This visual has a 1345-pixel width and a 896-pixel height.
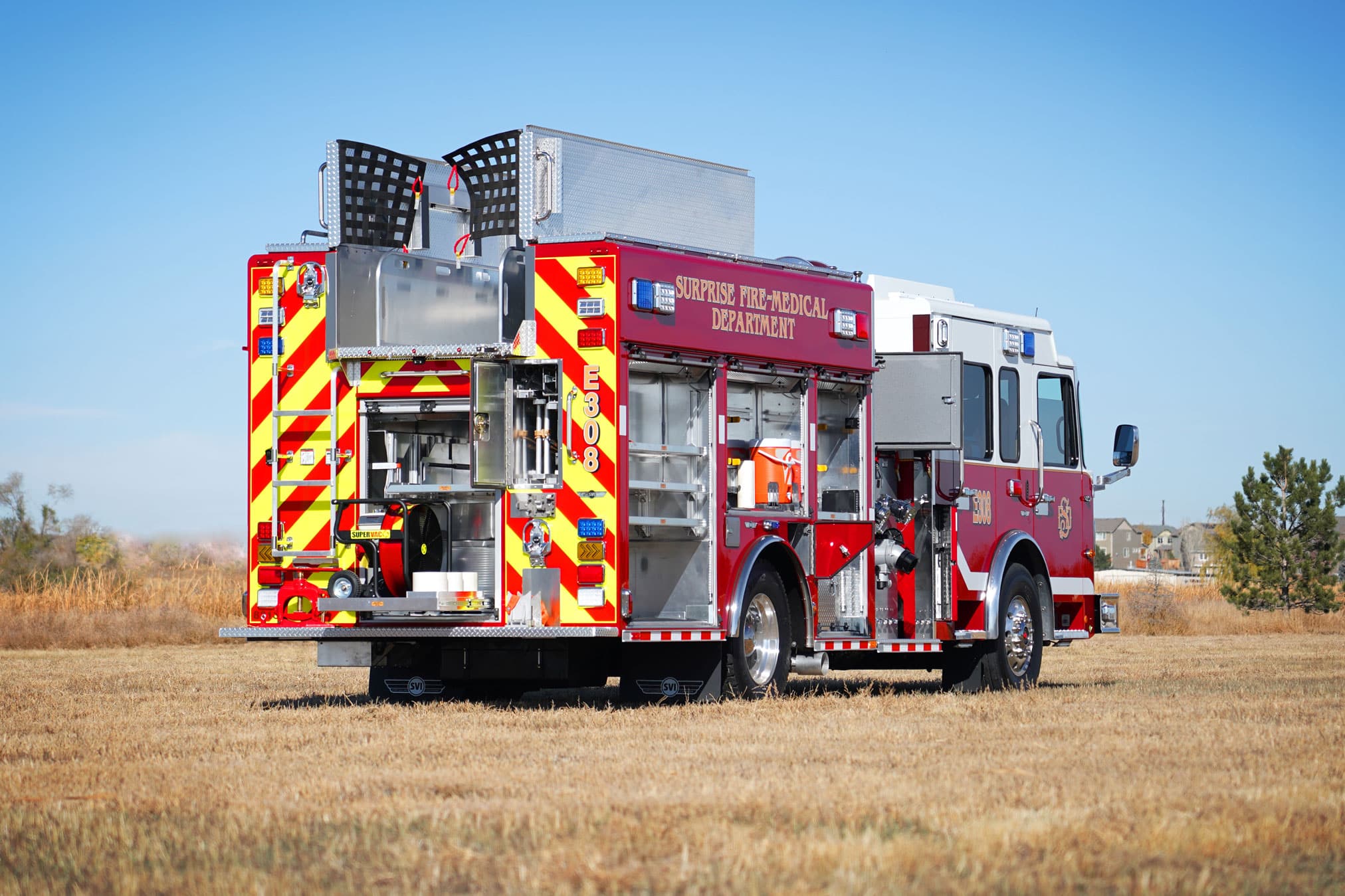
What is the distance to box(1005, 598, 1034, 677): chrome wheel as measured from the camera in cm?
1553

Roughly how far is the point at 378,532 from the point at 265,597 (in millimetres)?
1002

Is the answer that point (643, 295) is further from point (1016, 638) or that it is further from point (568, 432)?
point (1016, 638)

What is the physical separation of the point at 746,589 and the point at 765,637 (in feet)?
2.07

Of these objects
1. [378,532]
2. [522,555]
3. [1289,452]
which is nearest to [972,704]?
[522,555]

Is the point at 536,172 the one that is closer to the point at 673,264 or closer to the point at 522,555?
the point at 673,264

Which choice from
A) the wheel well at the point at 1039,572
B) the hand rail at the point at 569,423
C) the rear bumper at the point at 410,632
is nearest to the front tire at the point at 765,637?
the rear bumper at the point at 410,632

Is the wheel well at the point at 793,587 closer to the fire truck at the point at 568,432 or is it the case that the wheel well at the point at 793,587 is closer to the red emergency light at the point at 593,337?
the fire truck at the point at 568,432

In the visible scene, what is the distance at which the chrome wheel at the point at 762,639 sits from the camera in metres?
13.2

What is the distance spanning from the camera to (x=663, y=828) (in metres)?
6.68

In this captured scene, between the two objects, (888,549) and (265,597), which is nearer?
(265,597)

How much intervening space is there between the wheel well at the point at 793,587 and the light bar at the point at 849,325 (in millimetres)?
Result: 1798

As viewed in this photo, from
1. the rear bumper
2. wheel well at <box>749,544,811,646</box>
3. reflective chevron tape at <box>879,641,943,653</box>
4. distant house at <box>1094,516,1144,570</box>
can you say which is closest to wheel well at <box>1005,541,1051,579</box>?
reflective chevron tape at <box>879,641,943,653</box>

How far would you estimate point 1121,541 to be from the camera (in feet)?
572

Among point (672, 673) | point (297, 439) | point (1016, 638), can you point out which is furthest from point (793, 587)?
point (297, 439)
